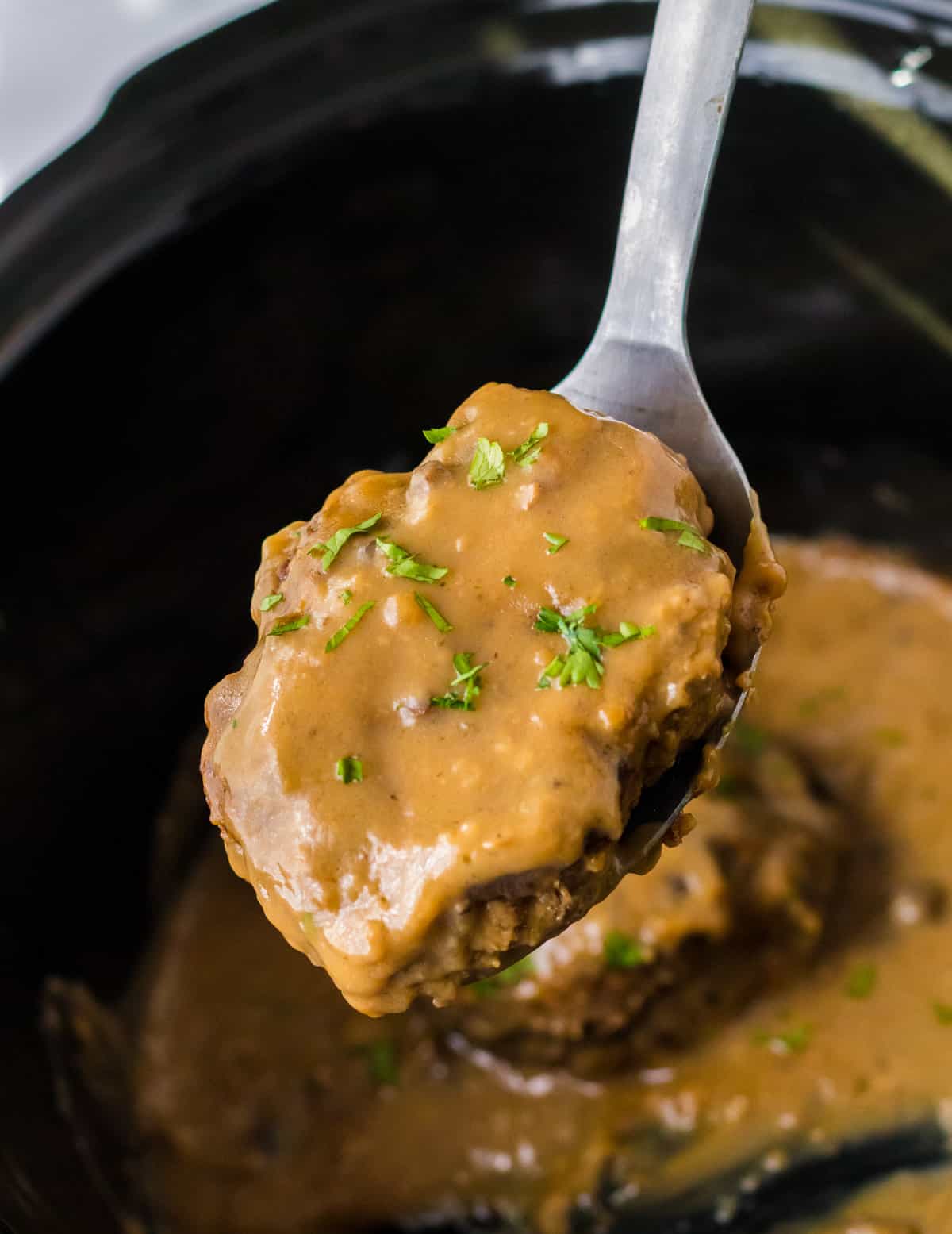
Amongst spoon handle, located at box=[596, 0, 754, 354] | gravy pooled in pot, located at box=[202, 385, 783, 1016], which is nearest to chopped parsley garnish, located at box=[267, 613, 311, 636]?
gravy pooled in pot, located at box=[202, 385, 783, 1016]

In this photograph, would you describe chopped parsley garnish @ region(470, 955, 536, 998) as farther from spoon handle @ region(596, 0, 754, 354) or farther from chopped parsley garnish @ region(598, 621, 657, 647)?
spoon handle @ region(596, 0, 754, 354)

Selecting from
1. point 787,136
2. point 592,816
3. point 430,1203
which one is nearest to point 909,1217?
point 430,1203

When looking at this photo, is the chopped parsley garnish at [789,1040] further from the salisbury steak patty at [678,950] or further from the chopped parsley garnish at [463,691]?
the chopped parsley garnish at [463,691]

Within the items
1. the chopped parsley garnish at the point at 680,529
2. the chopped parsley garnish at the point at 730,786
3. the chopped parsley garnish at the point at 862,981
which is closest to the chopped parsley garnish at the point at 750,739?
the chopped parsley garnish at the point at 730,786

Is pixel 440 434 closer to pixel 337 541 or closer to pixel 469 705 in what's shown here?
pixel 337 541

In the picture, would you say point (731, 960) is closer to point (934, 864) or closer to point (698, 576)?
point (934, 864)

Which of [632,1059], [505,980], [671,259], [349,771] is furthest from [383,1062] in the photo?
[671,259]

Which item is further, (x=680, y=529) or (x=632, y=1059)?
(x=632, y=1059)
